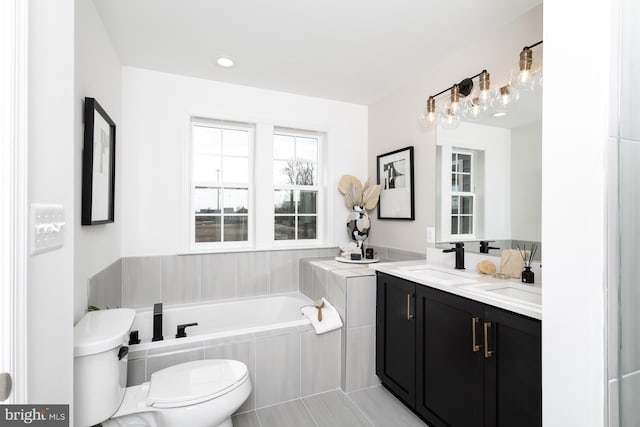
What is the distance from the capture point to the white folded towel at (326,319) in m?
2.19

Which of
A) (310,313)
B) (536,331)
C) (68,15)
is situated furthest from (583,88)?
(310,313)

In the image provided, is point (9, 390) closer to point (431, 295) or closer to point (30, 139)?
point (30, 139)

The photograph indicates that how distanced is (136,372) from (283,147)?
2232 mm

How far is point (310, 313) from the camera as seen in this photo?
233 centimetres

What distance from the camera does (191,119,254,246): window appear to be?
9.38ft

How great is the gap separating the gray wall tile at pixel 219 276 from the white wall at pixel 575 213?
7.98 ft

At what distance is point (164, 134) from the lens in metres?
2.64

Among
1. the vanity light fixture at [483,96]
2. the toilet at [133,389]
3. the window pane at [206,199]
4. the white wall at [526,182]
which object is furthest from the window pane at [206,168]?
the white wall at [526,182]

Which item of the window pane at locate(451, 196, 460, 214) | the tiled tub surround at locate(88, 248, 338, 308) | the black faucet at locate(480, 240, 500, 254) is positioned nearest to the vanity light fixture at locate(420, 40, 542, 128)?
the window pane at locate(451, 196, 460, 214)

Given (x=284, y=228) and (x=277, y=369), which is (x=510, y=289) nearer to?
(x=277, y=369)

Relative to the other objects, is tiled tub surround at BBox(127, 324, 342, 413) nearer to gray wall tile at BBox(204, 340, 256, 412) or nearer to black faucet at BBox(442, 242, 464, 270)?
gray wall tile at BBox(204, 340, 256, 412)

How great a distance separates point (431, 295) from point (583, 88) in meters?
1.25

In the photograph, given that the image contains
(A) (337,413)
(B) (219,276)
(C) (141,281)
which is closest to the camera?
(A) (337,413)

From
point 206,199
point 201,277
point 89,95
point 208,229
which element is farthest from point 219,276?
point 89,95
